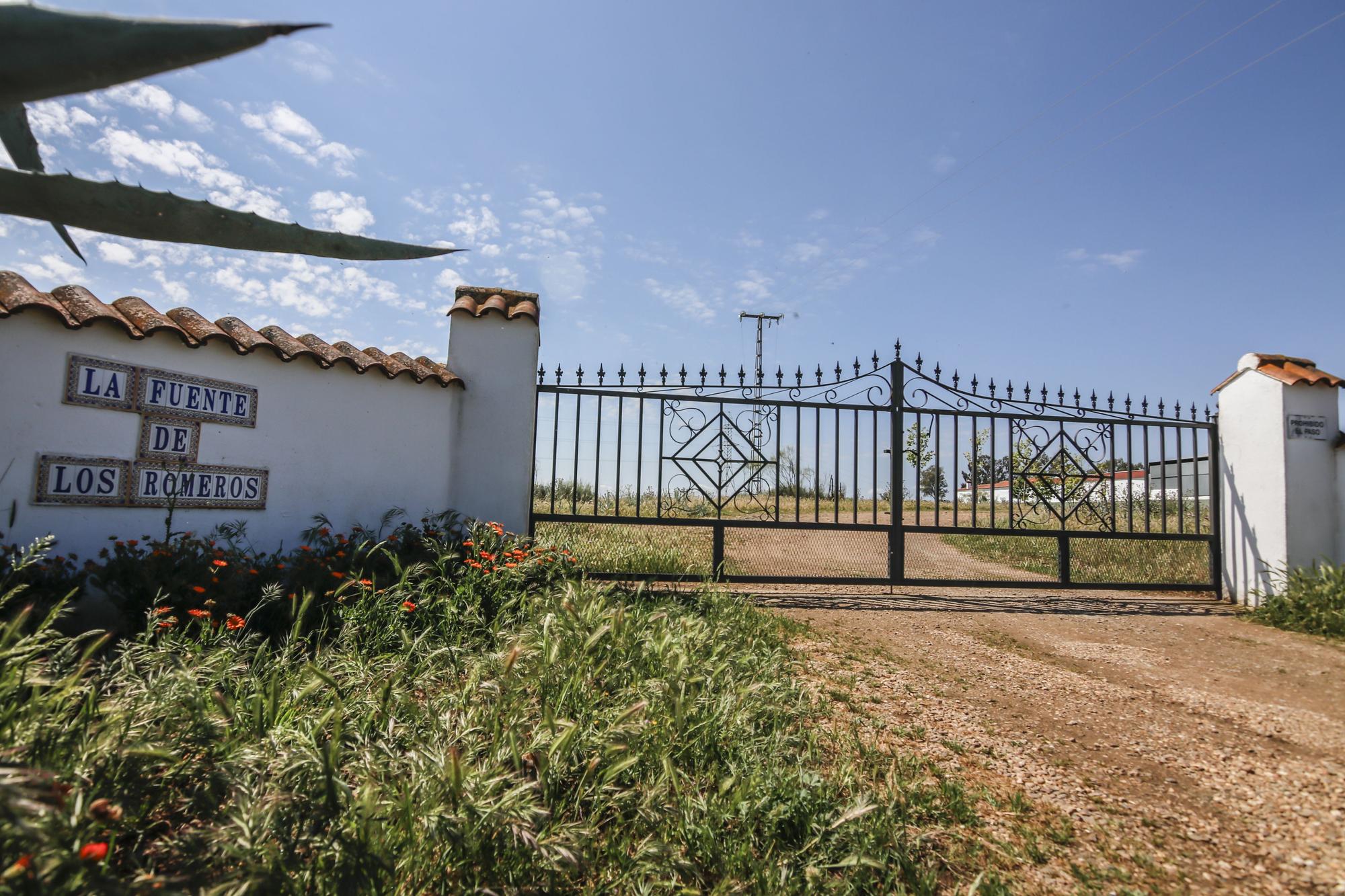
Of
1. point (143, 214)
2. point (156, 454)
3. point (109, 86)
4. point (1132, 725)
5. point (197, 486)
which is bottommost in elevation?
point (1132, 725)

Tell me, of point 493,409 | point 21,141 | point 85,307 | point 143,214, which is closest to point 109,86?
point 143,214

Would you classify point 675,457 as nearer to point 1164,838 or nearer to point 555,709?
point 555,709

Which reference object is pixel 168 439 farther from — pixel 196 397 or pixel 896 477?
pixel 896 477

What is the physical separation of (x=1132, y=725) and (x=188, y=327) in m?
5.98

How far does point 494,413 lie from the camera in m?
5.63

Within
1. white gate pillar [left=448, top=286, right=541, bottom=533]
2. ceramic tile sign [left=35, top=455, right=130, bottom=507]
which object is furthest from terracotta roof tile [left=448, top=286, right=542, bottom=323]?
ceramic tile sign [left=35, top=455, right=130, bottom=507]

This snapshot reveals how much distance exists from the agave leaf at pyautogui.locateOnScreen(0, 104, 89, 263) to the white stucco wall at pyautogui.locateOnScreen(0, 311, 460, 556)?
6.04 feet

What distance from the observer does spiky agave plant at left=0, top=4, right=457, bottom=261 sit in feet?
3.99

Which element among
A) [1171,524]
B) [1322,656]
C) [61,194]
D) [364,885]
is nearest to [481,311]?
[61,194]

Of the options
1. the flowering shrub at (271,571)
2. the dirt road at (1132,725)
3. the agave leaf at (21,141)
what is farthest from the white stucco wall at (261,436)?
the dirt road at (1132,725)

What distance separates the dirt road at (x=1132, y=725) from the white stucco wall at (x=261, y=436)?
356 centimetres

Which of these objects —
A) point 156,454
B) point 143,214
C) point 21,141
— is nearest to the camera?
point 143,214

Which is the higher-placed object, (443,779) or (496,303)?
(496,303)

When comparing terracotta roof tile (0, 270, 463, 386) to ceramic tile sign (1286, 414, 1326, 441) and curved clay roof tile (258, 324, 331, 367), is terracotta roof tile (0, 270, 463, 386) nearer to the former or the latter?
curved clay roof tile (258, 324, 331, 367)
